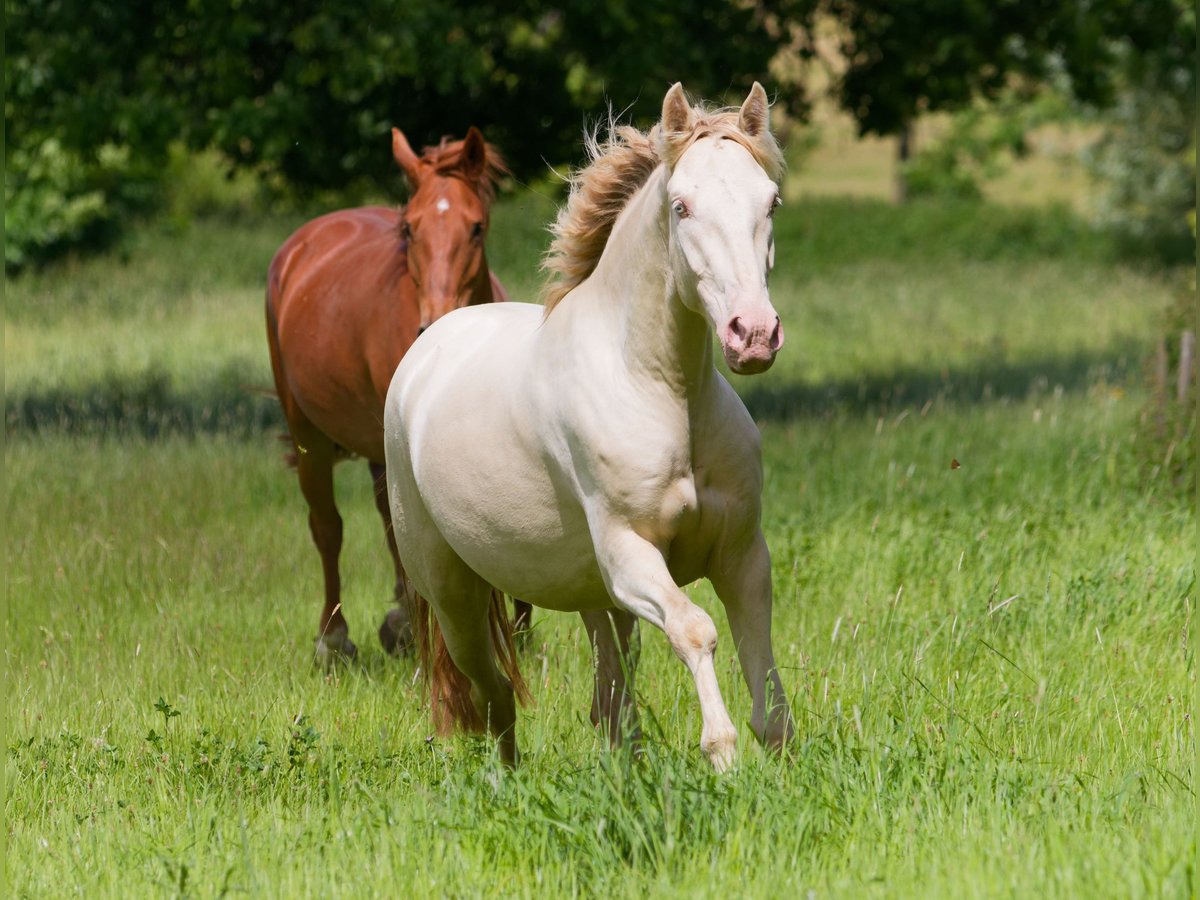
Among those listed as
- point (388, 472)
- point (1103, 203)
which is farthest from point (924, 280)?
point (388, 472)

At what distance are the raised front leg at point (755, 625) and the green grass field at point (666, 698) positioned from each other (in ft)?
0.45

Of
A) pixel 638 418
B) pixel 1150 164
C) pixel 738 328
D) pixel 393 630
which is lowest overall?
pixel 1150 164

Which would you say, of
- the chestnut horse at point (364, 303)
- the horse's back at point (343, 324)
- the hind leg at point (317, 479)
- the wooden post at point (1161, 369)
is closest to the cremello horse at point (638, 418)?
the chestnut horse at point (364, 303)

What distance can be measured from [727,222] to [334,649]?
3425mm

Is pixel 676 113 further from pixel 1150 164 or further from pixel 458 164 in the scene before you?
pixel 1150 164

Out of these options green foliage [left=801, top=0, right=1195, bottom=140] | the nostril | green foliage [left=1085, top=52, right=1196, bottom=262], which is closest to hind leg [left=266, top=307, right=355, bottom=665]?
the nostril

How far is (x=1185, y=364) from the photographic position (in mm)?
8625

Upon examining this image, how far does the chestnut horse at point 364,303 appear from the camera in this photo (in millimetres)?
6500

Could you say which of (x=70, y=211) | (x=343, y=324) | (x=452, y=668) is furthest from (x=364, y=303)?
(x=70, y=211)

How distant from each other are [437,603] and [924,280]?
2036cm

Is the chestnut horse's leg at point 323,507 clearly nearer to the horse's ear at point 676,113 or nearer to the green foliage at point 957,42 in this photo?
the horse's ear at point 676,113

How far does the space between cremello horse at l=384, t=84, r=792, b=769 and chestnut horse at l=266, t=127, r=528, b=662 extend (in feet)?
5.79

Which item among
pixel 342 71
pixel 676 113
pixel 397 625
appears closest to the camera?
pixel 676 113

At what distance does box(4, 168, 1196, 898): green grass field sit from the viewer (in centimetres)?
342
